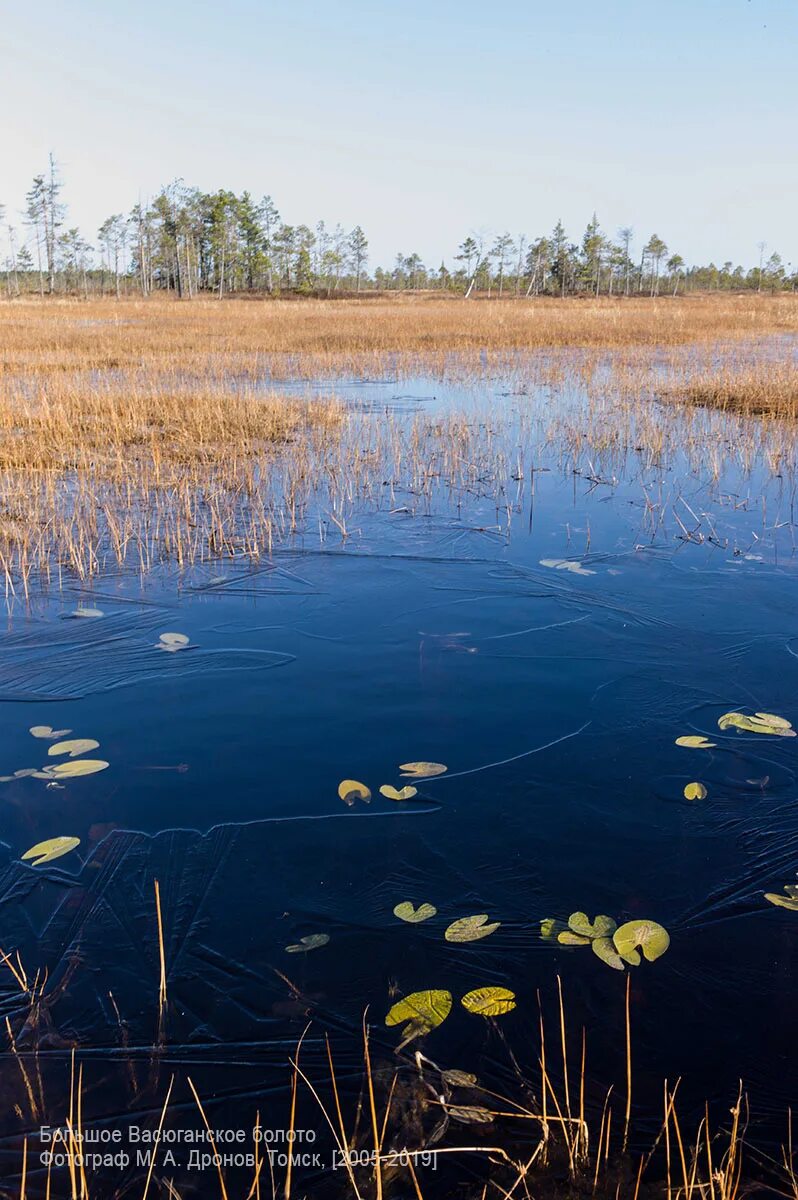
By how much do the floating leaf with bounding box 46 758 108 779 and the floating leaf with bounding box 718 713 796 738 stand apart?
2587mm

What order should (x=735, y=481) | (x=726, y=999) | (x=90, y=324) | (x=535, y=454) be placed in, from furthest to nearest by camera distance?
1. (x=90, y=324)
2. (x=535, y=454)
3. (x=735, y=481)
4. (x=726, y=999)

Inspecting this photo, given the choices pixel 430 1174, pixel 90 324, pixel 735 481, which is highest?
pixel 90 324

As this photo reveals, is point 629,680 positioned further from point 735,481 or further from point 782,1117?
point 735,481

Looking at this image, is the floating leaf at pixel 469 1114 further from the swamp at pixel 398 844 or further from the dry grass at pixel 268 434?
the dry grass at pixel 268 434

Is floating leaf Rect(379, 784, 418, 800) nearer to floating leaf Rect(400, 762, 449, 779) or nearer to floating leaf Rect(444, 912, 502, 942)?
floating leaf Rect(400, 762, 449, 779)

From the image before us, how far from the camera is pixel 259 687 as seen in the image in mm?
3844

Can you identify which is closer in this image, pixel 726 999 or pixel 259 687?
pixel 726 999

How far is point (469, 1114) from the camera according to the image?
1831 mm

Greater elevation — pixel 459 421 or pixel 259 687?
pixel 459 421

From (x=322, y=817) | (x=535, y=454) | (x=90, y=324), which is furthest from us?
(x=90, y=324)

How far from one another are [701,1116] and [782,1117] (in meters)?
0.18

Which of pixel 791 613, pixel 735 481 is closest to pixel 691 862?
pixel 791 613

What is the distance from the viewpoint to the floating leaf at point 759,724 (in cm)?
336

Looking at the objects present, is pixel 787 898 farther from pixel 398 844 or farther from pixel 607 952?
pixel 398 844
